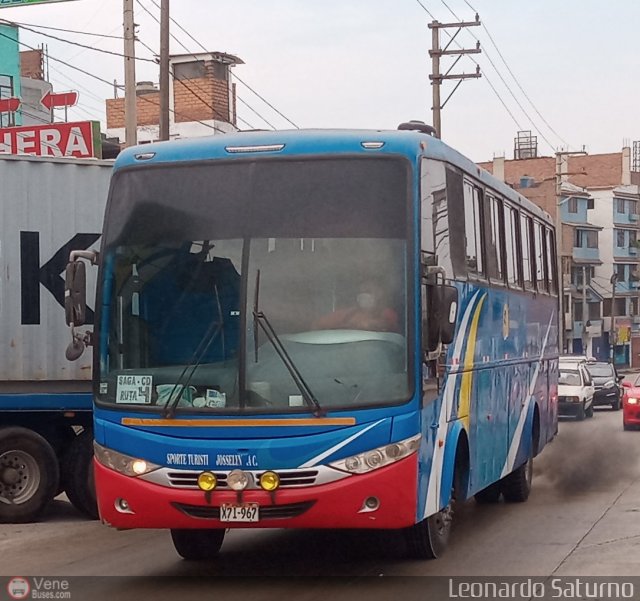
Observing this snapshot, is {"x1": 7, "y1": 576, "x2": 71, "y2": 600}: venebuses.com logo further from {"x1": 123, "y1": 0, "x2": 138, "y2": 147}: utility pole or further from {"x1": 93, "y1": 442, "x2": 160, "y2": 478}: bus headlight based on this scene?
{"x1": 123, "y1": 0, "x2": 138, "y2": 147}: utility pole

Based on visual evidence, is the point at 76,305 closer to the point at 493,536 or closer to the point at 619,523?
the point at 493,536

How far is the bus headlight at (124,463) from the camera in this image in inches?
359

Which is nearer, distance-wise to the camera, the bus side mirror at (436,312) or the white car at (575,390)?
the bus side mirror at (436,312)

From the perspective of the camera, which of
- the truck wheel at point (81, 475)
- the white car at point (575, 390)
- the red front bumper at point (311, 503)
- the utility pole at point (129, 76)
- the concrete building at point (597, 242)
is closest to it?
the red front bumper at point (311, 503)

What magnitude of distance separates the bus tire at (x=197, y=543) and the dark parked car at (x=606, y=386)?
31682 millimetres

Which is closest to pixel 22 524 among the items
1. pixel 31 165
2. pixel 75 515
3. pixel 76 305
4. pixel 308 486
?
pixel 75 515

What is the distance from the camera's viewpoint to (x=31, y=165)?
14.1 meters

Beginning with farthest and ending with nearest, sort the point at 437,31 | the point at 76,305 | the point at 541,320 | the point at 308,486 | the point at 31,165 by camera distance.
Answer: the point at 437,31, the point at 541,320, the point at 31,165, the point at 76,305, the point at 308,486

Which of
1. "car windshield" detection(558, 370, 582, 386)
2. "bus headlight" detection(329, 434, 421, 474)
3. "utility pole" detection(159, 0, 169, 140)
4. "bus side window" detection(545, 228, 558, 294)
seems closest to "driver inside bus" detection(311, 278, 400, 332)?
"bus headlight" detection(329, 434, 421, 474)

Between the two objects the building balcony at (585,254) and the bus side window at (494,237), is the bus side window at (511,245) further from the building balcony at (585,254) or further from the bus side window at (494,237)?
the building balcony at (585,254)

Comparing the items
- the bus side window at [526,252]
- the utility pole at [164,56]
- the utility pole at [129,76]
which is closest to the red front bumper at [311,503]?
the bus side window at [526,252]

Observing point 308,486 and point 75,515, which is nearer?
point 308,486

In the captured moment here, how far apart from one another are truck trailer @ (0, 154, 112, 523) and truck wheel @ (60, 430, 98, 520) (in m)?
0.01

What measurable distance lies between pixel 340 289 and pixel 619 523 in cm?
526
